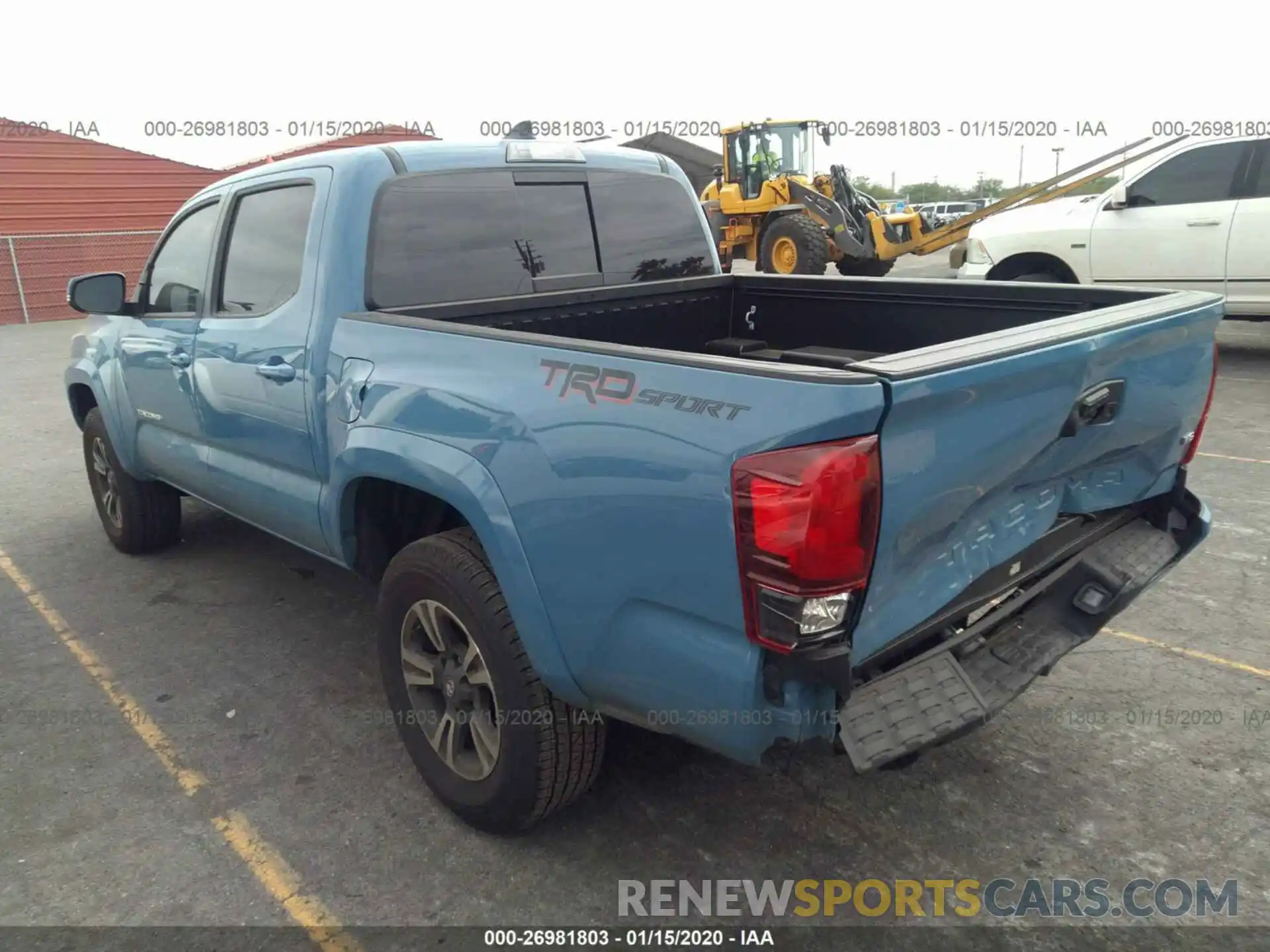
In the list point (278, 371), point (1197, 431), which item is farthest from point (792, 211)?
point (278, 371)

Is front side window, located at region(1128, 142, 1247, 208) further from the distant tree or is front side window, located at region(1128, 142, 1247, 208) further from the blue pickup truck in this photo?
the distant tree

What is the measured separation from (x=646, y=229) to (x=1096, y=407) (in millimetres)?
2112

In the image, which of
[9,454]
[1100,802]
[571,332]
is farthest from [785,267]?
[1100,802]

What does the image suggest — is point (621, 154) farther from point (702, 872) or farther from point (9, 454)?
point (9, 454)

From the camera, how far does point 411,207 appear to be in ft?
10.7

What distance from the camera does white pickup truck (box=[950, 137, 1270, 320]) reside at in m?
8.20

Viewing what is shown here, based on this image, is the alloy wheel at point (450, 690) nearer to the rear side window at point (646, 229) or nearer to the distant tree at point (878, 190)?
the rear side window at point (646, 229)

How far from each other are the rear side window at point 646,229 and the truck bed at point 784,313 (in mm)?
89

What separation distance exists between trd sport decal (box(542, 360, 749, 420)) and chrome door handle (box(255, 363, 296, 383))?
1.33 m

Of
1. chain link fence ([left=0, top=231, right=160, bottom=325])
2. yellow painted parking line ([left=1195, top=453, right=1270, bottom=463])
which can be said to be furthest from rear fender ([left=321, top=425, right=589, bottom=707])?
chain link fence ([left=0, top=231, right=160, bottom=325])

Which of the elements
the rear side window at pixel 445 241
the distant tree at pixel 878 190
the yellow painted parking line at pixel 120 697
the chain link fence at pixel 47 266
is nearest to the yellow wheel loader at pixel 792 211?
the rear side window at pixel 445 241

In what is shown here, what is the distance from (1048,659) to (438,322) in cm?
190

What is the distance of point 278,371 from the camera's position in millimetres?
3307

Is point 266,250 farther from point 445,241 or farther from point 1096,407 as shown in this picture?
point 1096,407
